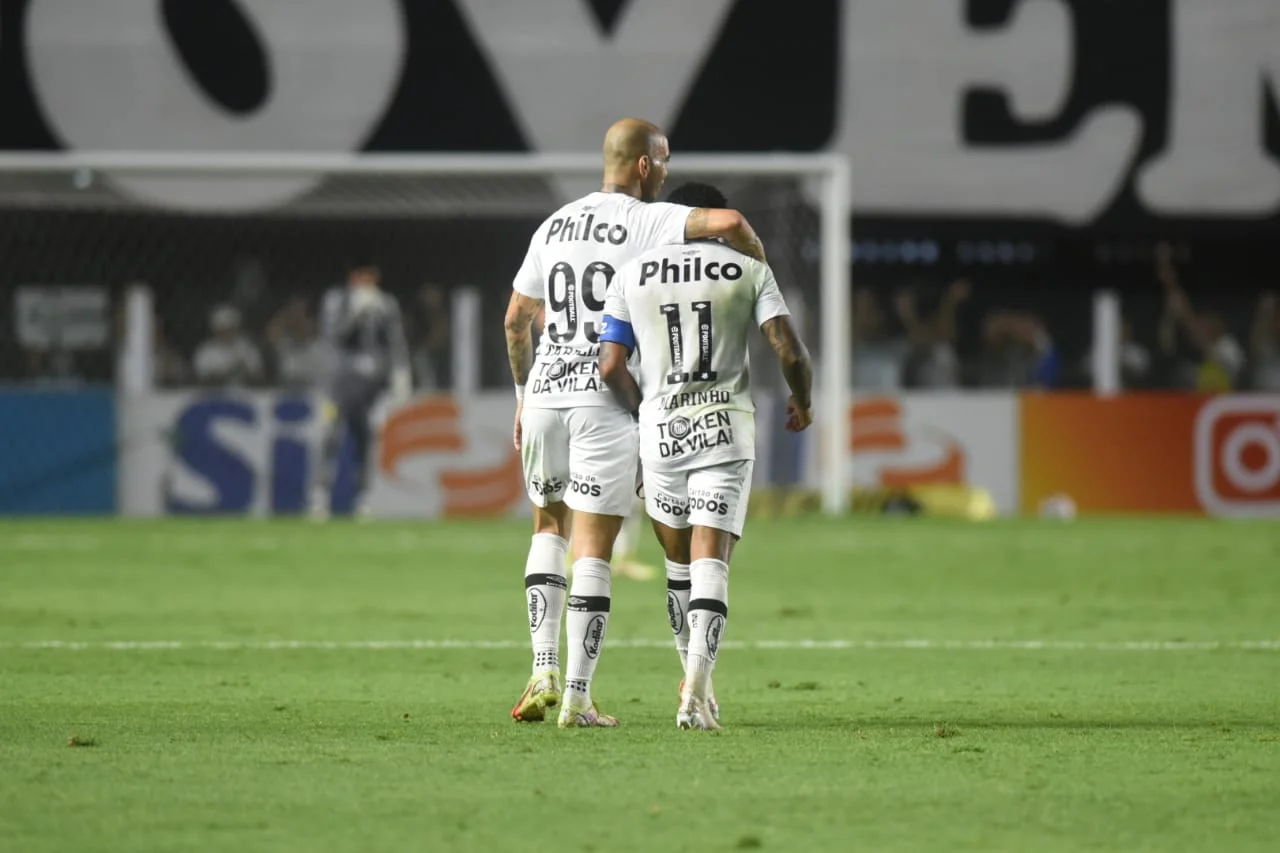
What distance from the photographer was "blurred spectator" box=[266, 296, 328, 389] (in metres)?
21.7

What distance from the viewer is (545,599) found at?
7.56 m

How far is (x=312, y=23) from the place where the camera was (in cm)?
2252

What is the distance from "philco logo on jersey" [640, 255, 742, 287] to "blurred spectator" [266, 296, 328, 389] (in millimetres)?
14675

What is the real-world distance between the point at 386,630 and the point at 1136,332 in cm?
1372

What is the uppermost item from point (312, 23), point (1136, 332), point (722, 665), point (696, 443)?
point (312, 23)

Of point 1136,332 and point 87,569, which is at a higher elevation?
point 1136,332

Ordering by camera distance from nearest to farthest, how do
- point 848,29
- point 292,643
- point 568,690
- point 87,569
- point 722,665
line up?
point 568,690
point 722,665
point 292,643
point 87,569
point 848,29

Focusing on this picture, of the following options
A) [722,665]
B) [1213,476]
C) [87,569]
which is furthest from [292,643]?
[1213,476]

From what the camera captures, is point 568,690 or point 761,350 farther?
point 761,350

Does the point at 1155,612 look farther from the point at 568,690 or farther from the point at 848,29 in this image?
the point at 848,29

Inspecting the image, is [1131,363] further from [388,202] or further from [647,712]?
[647,712]

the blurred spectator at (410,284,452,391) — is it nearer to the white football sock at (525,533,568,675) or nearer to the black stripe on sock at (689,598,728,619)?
the white football sock at (525,533,568,675)

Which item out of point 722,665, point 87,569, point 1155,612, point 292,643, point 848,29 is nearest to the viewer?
point 722,665

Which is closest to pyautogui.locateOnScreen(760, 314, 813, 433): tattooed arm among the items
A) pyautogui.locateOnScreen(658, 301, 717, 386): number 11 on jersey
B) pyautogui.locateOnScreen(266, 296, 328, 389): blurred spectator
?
pyautogui.locateOnScreen(658, 301, 717, 386): number 11 on jersey
